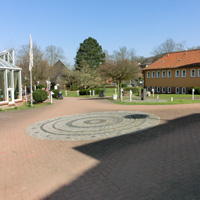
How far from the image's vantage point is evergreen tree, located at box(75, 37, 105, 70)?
197 feet

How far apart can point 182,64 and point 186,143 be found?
30695 mm

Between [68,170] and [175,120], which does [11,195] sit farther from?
[175,120]

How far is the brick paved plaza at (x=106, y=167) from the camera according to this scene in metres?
4.12

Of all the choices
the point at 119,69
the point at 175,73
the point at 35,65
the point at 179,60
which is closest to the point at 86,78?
the point at 35,65

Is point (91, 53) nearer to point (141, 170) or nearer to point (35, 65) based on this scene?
point (35, 65)

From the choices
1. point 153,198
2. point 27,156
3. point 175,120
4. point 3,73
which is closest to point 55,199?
point 153,198

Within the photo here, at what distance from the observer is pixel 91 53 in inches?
2372

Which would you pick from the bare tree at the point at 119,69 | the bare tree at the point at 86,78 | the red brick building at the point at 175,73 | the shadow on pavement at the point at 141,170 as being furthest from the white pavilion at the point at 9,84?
the bare tree at the point at 86,78

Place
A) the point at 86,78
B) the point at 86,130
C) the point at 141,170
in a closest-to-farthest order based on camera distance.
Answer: the point at 141,170 < the point at 86,130 < the point at 86,78

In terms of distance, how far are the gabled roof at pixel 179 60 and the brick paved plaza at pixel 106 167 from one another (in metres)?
28.9

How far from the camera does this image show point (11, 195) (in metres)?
4.26

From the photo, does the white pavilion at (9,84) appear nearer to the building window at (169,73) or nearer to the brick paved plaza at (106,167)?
the brick paved plaza at (106,167)

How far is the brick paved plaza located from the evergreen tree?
174 feet

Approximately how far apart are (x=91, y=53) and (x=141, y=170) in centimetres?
5738
